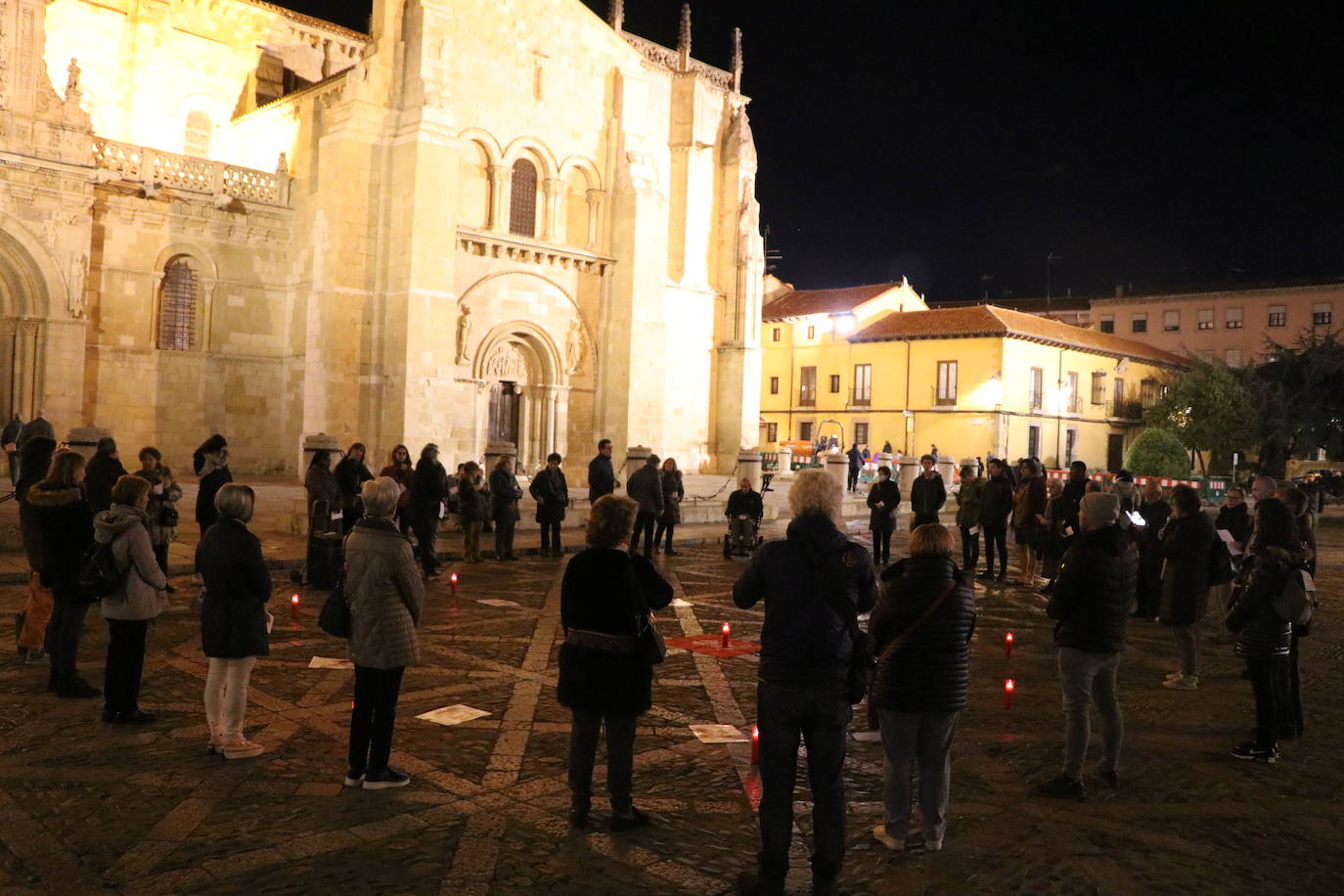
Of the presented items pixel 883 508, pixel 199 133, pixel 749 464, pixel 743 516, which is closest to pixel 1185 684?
pixel 883 508

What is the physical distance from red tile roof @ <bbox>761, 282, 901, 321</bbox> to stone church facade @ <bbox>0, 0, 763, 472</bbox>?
1902 cm

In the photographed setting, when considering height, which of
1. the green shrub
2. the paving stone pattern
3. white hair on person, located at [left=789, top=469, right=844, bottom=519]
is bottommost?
the paving stone pattern

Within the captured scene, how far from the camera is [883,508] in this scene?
14.9 m

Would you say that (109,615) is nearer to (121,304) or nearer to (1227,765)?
(1227,765)

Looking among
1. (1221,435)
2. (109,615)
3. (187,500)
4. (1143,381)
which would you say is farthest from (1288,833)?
(1143,381)

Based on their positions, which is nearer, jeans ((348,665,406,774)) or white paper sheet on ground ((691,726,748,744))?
jeans ((348,665,406,774))

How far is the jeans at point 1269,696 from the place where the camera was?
6.12m

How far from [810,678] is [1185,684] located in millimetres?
5209

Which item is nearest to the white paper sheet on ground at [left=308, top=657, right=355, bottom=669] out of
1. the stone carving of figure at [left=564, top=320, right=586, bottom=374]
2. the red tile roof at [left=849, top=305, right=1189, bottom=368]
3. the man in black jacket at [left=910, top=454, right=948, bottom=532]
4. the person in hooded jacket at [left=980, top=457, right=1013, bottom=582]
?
the man in black jacket at [left=910, top=454, right=948, bottom=532]

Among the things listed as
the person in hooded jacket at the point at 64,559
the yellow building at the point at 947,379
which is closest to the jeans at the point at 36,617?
the person in hooded jacket at the point at 64,559

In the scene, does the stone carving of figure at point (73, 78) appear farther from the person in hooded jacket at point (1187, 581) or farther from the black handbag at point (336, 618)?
the person in hooded jacket at point (1187, 581)

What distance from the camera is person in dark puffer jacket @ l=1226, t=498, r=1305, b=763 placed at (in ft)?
20.2

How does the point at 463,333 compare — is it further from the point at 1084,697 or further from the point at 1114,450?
the point at 1114,450

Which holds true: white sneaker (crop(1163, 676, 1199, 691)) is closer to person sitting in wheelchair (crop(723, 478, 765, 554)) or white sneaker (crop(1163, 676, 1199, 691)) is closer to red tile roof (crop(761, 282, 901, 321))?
person sitting in wheelchair (crop(723, 478, 765, 554))
